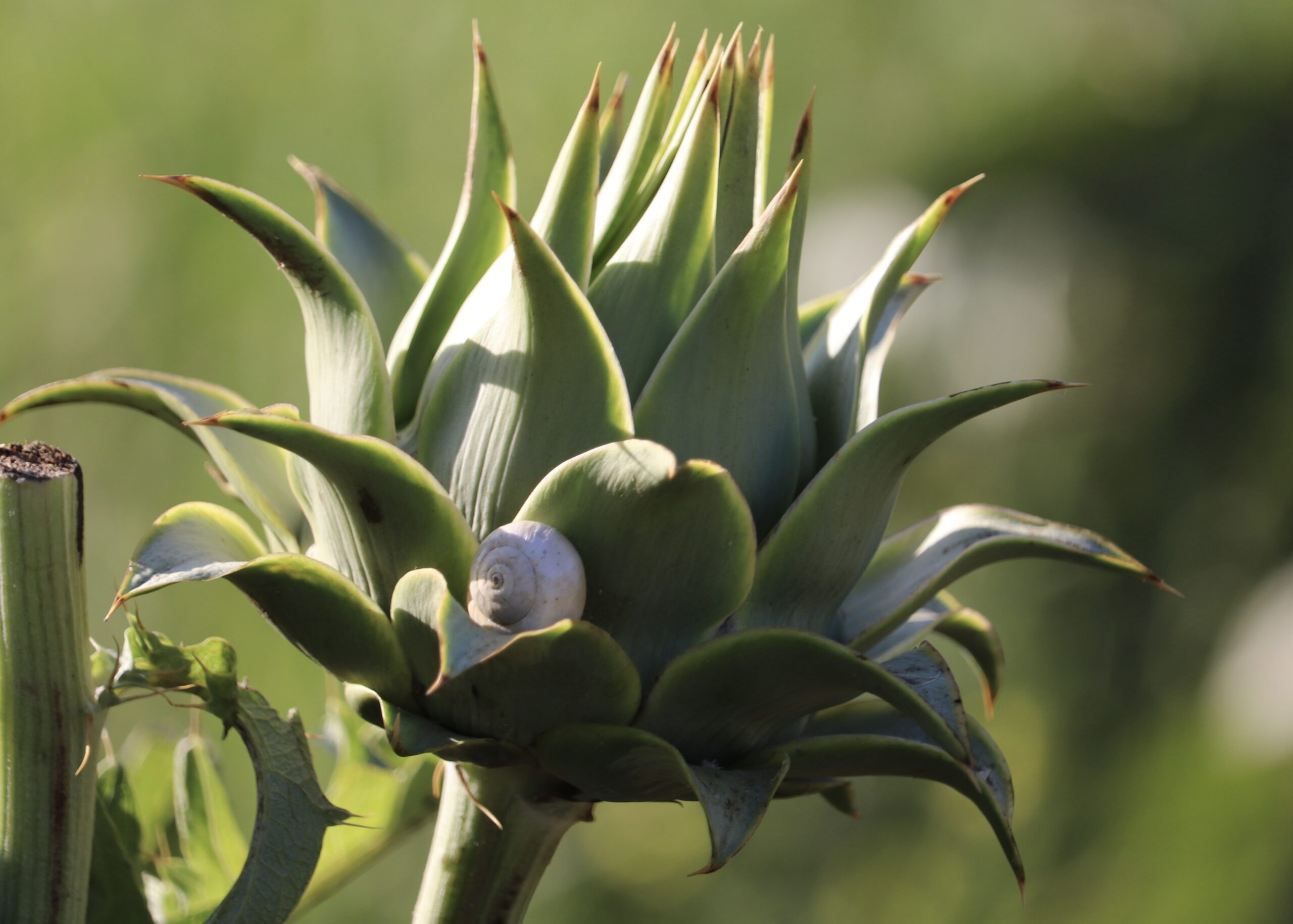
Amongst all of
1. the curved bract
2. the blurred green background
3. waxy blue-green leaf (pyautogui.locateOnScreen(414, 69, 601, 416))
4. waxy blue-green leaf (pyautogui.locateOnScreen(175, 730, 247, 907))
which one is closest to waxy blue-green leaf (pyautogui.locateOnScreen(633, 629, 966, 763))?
the curved bract

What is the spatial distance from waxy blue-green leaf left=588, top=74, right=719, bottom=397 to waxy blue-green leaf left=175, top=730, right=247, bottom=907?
29 cm

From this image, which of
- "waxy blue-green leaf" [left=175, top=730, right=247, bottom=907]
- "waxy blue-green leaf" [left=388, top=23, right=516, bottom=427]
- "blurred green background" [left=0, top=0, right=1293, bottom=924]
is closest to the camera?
"waxy blue-green leaf" [left=388, top=23, right=516, bottom=427]

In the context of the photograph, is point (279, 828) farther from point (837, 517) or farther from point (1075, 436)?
point (1075, 436)

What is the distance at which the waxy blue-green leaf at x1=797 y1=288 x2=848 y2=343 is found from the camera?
463 millimetres

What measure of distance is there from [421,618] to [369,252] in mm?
191

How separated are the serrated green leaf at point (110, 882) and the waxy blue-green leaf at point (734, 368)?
0.23 m

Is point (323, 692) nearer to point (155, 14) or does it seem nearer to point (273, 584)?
point (155, 14)

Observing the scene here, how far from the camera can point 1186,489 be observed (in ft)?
3.90

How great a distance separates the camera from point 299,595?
0.31 metres

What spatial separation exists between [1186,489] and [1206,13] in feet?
1.65

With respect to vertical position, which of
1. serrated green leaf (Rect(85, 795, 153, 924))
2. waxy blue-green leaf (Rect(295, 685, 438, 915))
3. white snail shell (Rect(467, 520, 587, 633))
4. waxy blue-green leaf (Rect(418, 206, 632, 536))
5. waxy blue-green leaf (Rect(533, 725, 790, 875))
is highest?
waxy blue-green leaf (Rect(418, 206, 632, 536))

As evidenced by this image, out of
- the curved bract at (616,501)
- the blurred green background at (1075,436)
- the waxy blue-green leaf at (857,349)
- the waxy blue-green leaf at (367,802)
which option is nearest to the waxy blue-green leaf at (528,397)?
the curved bract at (616,501)

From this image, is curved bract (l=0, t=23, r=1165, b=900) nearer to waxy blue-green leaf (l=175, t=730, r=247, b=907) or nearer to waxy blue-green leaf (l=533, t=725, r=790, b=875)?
waxy blue-green leaf (l=533, t=725, r=790, b=875)

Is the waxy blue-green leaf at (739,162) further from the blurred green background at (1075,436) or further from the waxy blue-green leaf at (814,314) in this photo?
the blurred green background at (1075,436)
